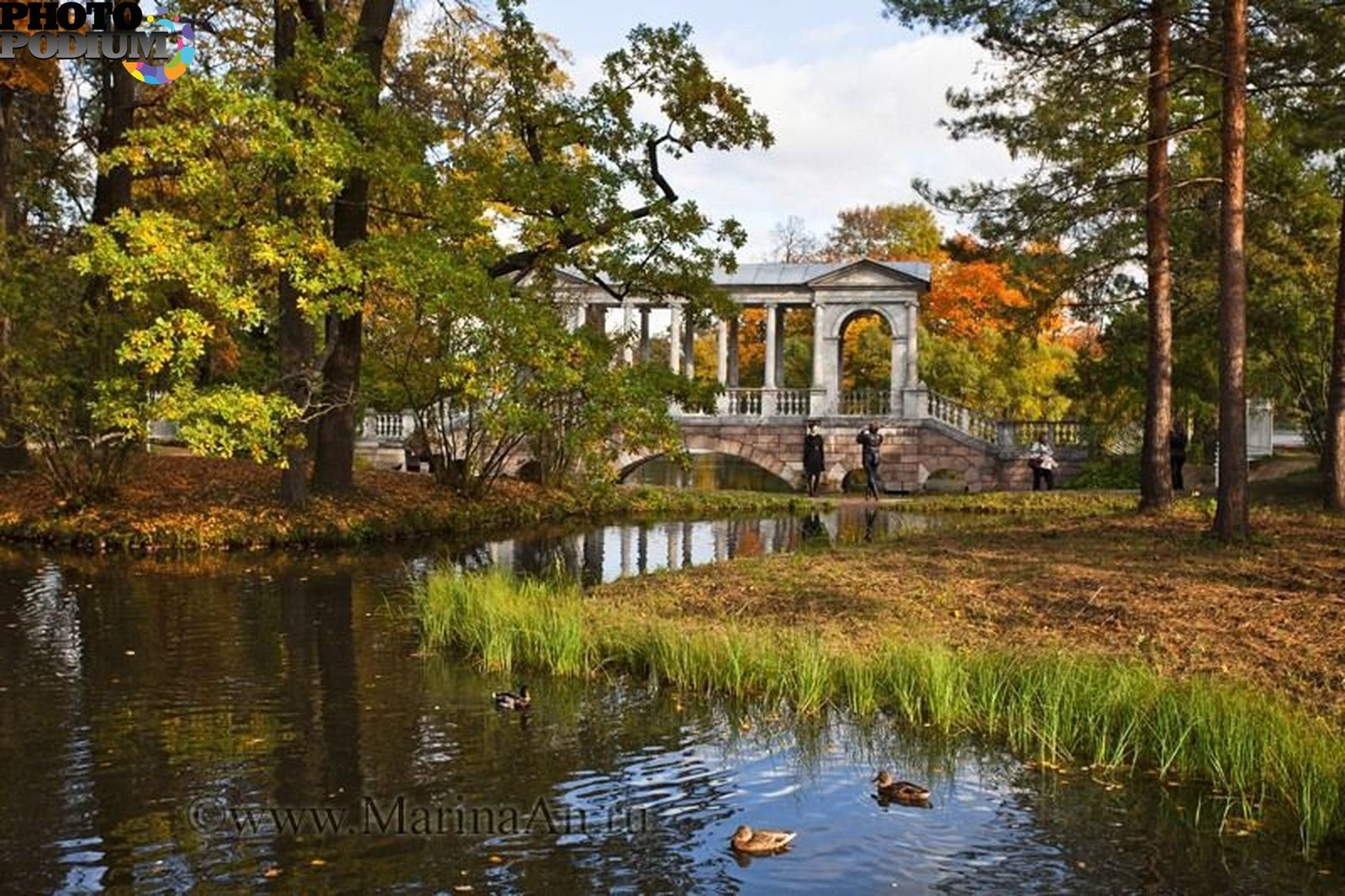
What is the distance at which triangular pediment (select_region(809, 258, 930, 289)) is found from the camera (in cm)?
3170

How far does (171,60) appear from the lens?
17.0 m

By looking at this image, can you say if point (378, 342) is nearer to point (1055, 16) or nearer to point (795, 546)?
point (795, 546)

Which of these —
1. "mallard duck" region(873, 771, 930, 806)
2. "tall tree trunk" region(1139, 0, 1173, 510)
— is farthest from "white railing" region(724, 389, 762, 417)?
"mallard duck" region(873, 771, 930, 806)

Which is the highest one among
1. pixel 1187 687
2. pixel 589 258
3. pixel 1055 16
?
pixel 1055 16

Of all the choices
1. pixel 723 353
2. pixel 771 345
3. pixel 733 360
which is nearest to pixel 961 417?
pixel 771 345

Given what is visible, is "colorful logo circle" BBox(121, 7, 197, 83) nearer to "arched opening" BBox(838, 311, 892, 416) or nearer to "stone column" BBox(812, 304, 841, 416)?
"stone column" BBox(812, 304, 841, 416)

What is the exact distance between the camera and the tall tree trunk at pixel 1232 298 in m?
12.3

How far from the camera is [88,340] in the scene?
53.9 feet

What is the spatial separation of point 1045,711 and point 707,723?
1982mm

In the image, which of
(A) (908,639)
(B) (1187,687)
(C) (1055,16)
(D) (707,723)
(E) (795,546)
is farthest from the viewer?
(E) (795,546)

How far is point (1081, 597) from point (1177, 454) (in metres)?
15.9

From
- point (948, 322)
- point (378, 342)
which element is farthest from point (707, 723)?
point (948, 322)

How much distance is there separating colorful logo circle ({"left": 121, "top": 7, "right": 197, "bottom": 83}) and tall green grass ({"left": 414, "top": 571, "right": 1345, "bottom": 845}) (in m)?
10.3

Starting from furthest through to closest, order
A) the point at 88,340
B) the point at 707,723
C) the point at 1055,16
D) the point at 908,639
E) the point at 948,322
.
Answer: the point at 948,322
the point at 88,340
the point at 1055,16
the point at 908,639
the point at 707,723
